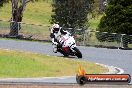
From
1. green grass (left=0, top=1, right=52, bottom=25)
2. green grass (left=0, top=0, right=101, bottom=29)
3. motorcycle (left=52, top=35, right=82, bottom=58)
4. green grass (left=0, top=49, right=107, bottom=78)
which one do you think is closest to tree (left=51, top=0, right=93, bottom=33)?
motorcycle (left=52, top=35, right=82, bottom=58)

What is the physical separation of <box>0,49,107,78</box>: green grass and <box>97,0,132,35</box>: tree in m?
18.0

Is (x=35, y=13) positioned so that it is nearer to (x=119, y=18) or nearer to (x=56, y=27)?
(x=119, y=18)

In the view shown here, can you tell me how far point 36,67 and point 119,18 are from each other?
72.4 feet

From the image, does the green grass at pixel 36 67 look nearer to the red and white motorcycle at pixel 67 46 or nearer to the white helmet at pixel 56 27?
the red and white motorcycle at pixel 67 46

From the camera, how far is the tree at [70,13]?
150 feet

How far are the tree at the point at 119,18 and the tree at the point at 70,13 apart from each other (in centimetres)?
650

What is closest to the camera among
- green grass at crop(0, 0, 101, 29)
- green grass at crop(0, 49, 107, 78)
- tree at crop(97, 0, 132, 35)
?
green grass at crop(0, 49, 107, 78)

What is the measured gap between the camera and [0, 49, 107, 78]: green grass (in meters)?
15.6

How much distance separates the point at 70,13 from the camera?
45.9 meters

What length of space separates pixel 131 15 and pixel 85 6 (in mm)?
10912

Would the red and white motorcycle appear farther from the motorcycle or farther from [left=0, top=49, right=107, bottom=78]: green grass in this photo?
[left=0, top=49, right=107, bottom=78]: green grass

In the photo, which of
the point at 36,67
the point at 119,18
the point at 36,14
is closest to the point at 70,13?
the point at 119,18

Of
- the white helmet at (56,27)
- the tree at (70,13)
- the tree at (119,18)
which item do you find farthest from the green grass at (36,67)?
the tree at (70,13)

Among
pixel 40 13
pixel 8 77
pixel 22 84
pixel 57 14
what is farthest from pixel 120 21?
pixel 40 13
